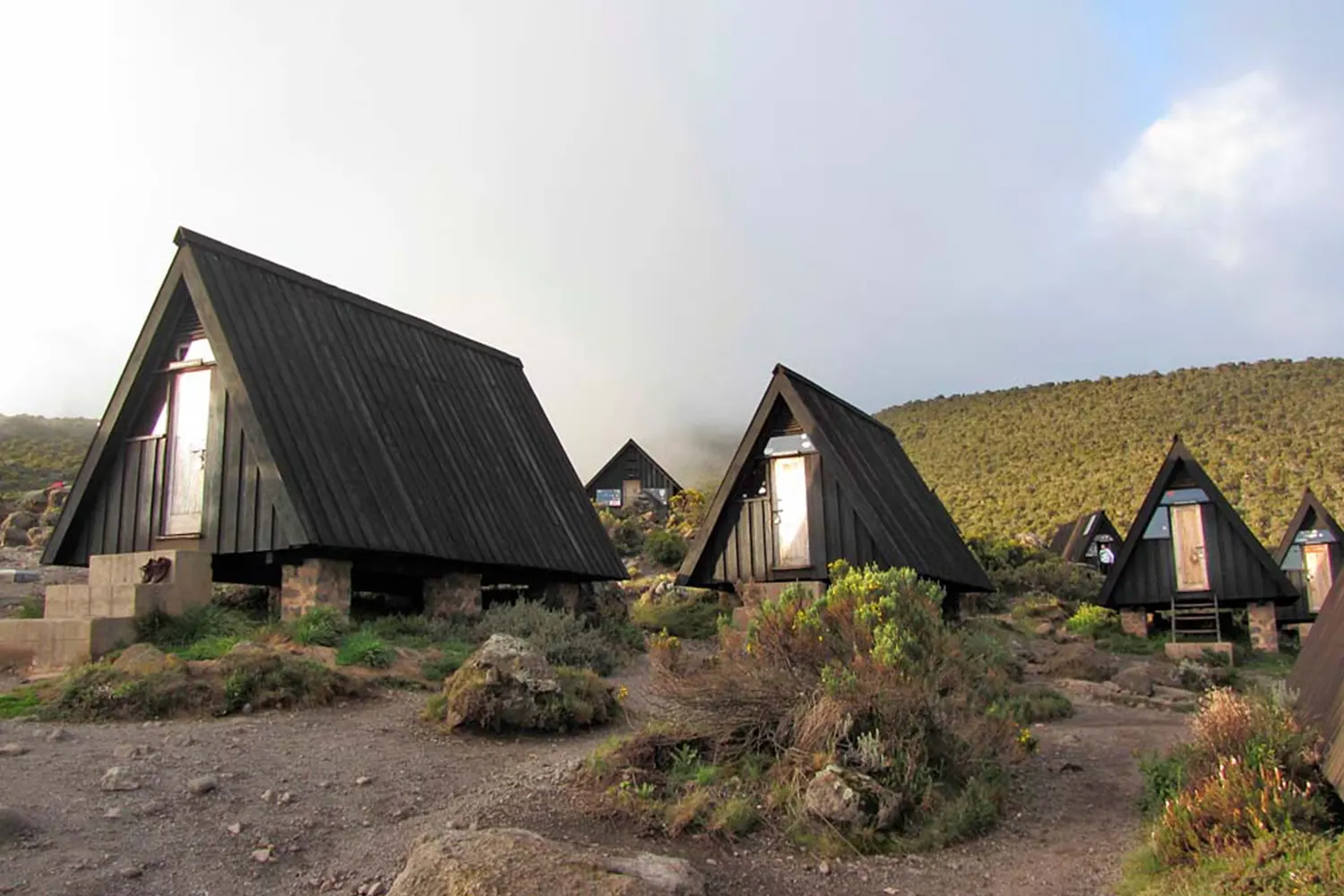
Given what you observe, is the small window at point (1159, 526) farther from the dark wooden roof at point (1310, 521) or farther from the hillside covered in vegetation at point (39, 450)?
the hillside covered in vegetation at point (39, 450)

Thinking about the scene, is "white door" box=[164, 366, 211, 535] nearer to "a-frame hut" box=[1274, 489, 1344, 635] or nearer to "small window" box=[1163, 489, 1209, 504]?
"small window" box=[1163, 489, 1209, 504]

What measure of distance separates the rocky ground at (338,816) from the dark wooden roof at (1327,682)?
1.47m

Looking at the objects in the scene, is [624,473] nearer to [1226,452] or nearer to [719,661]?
[1226,452]

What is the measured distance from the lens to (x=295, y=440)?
14312 mm

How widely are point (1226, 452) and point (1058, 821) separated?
160ft

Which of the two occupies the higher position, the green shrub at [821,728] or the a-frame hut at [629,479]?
the a-frame hut at [629,479]

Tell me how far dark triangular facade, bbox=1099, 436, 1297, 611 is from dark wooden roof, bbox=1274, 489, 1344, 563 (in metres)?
6.04

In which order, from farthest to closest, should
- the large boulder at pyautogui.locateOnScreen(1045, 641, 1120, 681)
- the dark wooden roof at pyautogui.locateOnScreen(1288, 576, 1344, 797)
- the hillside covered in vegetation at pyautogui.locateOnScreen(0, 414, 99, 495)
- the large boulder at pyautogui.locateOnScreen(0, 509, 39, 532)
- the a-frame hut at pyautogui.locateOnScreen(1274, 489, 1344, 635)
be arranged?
1. the hillside covered in vegetation at pyautogui.locateOnScreen(0, 414, 99, 495)
2. the large boulder at pyautogui.locateOnScreen(0, 509, 39, 532)
3. the a-frame hut at pyautogui.locateOnScreen(1274, 489, 1344, 635)
4. the large boulder at pyautogui.locateOnScreen(1045, 641, 1120, 681)
5. the dark wooden roof at pyautogui.locateOnScreen(1288, 576, 1344, 797)

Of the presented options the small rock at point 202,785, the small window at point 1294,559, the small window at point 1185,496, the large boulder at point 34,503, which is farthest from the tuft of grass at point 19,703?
the small window at point 1294,559

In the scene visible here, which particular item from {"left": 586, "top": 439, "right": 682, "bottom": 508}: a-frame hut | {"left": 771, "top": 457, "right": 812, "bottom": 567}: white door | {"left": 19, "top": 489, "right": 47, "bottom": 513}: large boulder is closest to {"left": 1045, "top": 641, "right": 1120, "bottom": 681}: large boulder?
{"left": 771, "top": 457, "right": 812, "bottom": 567}: white door

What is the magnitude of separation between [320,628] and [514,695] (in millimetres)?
3749

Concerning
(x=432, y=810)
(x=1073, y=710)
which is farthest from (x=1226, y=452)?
(x=432, y=810)

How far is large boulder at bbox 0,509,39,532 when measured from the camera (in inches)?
1199

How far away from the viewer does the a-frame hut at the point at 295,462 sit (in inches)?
554
